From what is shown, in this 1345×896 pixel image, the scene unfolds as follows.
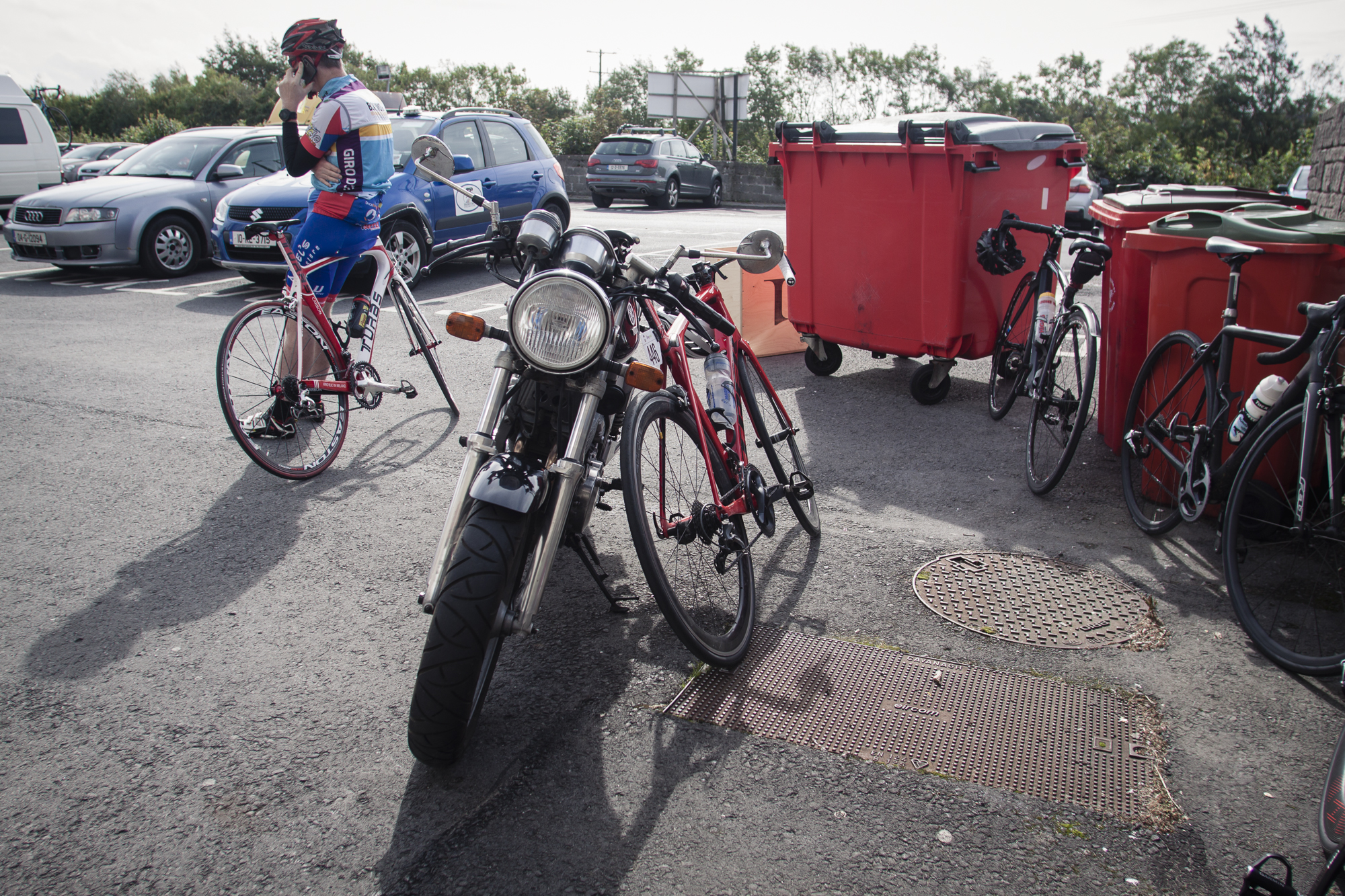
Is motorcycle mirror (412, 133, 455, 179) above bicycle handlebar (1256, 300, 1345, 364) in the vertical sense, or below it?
above

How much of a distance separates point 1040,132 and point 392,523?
15.4ft

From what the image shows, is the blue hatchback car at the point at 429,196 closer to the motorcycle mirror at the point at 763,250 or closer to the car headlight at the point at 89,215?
the car headlight at the point at 89,215

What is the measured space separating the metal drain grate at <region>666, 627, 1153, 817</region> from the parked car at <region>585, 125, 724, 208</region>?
20716 mm

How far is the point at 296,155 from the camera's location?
5215 mm

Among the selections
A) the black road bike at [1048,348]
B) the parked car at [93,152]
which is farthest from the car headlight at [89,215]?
the parked car at [93,152]

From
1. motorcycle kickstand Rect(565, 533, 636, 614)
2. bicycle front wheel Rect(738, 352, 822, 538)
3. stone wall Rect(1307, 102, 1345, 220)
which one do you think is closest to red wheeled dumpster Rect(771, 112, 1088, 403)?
stone wall Rect(1307, 102, 1345, 220)

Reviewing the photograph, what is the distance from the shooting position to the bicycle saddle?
3.70 meters

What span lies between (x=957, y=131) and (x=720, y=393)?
10.5 ft

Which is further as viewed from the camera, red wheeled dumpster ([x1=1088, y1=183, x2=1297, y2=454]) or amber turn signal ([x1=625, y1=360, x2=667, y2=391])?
red wheeled dumpster ([x1=1088, y1=183, x2=1297, y2=454])

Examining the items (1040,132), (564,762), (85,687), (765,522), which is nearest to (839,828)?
(564,762)

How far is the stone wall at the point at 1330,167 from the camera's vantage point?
5.04m

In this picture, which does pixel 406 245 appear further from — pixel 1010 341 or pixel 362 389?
pixel 1010 341

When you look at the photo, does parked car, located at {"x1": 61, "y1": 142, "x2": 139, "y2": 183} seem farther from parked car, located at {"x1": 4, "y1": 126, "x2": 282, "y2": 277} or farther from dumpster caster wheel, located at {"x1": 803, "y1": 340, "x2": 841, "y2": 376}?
dumpster caster wheel, located at {"x1": 803, "y1": 340, "x2": 841, "y2": 376}

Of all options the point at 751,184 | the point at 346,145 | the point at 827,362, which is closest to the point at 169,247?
the point at 346,145
